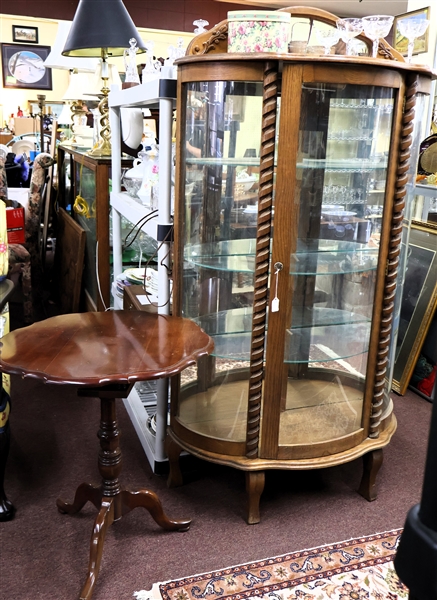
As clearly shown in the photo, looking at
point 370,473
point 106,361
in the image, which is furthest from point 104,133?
point 370,473

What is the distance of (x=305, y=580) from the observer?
5.58 feet

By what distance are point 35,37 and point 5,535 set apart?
793cm

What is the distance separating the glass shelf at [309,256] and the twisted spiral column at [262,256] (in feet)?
0.39

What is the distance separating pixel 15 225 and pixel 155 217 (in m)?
2.07

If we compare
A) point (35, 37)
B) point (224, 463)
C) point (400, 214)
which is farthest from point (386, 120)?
point (35, 37)

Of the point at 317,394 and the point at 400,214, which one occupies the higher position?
the point at 400,214

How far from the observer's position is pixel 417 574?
43cm

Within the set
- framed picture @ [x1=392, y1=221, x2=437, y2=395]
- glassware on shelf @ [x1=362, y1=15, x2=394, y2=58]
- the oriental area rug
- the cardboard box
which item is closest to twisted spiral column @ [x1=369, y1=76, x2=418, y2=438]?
glassware on shelf @ [x1=362, y1=15, x2=394, y2=58]

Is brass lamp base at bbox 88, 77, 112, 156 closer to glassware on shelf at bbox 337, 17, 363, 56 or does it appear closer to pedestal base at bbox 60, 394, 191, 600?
glassware on shelf at bbox 337, 17, 363, 56

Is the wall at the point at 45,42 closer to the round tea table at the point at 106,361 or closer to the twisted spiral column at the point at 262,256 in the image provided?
the twisted spiral column at the point at 262,256

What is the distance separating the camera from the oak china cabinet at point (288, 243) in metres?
1.67

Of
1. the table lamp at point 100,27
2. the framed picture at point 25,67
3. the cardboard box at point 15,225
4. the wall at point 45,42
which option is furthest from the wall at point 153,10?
the table lamp at point 100,27

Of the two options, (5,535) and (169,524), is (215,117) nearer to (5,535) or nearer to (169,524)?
(169,524)

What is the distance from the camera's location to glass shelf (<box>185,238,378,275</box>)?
1.88m
